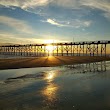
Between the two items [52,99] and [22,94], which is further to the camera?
[22,94]

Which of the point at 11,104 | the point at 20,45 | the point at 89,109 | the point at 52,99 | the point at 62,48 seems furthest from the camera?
the point at 20,45

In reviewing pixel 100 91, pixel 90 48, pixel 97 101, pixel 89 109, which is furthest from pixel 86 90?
pixel 90 48

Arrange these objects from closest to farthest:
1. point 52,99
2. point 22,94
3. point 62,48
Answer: point 52,99 → point 22,94 → point 62,48

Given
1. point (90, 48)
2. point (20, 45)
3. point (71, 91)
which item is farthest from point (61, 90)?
point (20, 45)

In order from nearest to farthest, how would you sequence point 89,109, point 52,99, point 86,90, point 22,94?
point 89,109 → point 52,99 → point 22,94 → point 86,90

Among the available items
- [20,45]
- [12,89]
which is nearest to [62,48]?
[20,45]

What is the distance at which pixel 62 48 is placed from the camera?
87188 mm

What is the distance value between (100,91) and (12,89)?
514cm

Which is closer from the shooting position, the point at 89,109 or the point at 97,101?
the point at 89,109

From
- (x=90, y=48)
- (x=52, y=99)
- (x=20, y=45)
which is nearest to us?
(x=52, y=99)

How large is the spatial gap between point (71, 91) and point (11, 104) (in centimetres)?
381

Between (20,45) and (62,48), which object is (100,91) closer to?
(62,48)

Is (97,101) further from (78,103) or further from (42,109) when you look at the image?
(42,109)

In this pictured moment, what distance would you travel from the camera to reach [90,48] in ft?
257
